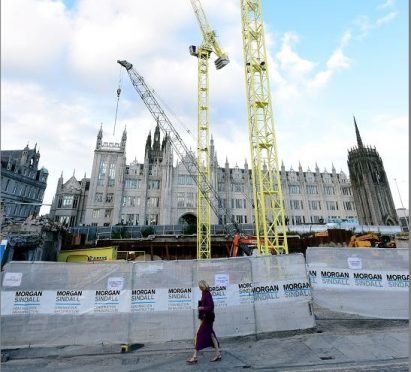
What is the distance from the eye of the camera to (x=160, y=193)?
204ft

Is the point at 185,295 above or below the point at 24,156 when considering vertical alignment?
below

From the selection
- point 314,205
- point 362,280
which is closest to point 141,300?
point 362,280

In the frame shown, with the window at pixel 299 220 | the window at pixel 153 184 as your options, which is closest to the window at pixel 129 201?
the window at pixel 153 184

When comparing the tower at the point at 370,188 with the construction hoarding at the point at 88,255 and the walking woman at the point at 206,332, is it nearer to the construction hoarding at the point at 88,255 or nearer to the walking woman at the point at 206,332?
the construction hoarding at the point at 88,255

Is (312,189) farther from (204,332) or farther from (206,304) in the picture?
(204,332)

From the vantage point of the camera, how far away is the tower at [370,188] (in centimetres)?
7331

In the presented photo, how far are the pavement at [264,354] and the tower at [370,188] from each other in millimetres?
72485

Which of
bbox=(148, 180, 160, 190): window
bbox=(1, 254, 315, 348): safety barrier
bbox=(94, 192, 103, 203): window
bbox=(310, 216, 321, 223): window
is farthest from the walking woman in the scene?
bbox=(310, 216, 321, 223): window

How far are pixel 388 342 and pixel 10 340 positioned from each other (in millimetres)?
11457

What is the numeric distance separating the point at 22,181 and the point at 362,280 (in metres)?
68.0

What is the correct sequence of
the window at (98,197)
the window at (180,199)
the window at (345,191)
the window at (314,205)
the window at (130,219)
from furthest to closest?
1. the window at (345,191)
2. the window at (314,205)
3. the window at (180,199)
4. the window at (98,197)
5. the window at (130,219)

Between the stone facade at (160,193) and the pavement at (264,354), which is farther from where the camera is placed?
the stone facade at (160,193)

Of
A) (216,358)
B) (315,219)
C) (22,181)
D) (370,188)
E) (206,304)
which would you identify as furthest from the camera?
(370,188)

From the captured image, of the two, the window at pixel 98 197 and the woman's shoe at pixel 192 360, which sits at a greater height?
the window at pixel 98 197
